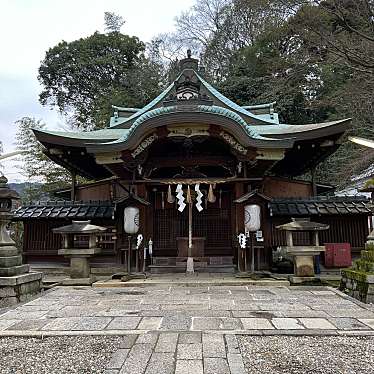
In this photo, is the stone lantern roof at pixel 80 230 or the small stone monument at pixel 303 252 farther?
the stone lantern roof at pixel 80 230

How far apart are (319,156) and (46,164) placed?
17.2 meters

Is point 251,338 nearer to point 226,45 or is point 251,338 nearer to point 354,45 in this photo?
point 354,45

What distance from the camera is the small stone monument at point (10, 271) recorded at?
6.65 metres

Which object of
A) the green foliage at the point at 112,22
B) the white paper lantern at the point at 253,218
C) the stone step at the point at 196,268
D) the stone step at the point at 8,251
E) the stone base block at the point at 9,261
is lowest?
the stone step at the point at 196,268

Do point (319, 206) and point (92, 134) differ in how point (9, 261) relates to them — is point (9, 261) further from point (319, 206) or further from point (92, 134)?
point (319, 206)

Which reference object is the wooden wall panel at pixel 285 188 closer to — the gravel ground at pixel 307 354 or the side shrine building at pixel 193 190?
the side shrine building at pixel 193 190

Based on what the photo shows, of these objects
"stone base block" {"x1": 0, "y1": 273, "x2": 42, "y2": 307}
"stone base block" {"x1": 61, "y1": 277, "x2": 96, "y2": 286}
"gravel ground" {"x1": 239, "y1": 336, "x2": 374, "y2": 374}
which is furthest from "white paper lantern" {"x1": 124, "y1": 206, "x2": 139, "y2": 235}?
"gravel ground" {"x1": 239, "y1": 336, "x2": 374, "y2": 374}

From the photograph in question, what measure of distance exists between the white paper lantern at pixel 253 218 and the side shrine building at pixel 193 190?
0.03 metres

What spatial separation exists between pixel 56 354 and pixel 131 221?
17.8 feet

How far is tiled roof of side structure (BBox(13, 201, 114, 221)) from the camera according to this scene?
427 inches

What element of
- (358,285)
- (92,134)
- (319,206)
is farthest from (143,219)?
(358,285)

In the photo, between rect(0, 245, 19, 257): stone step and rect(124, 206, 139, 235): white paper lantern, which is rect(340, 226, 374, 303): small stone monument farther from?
rect(0, 245, 19, 257): stone step

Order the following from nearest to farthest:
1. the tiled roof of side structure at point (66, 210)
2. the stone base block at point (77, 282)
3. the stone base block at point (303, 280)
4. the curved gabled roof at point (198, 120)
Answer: the stone base block at point (303, 280) → the stone base block at point (77, 282) → the curved gabled roof at point (198, 120) → the tiled roof of side structure at point (66, 210)

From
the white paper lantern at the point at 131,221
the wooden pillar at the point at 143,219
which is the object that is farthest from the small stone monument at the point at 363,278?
the wooden pillar at the point at 143,219
